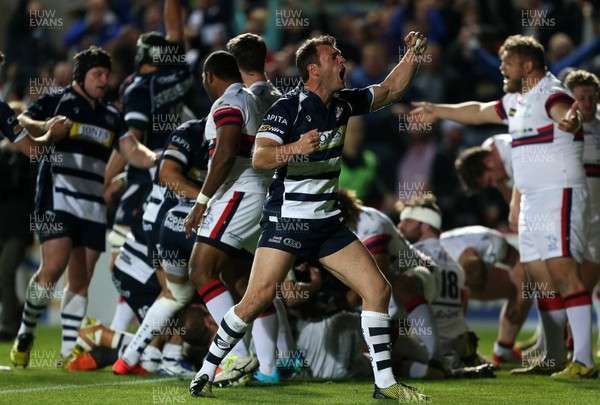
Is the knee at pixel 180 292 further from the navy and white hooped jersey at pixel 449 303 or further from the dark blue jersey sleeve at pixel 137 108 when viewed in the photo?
the dark blue jersey sleeve at pixel 137 108

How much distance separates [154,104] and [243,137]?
117 inches

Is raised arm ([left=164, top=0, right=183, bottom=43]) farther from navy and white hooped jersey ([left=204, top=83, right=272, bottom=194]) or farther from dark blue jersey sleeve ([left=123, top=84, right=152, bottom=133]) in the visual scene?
navy and white hooped jersey ([left=204, top=83, right=272, bottom=194])

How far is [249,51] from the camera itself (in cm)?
856

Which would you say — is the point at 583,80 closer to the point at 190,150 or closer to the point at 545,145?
the point at 545,145

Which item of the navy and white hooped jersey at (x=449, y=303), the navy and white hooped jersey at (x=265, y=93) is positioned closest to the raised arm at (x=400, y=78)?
the navy and white hooped jersey at (x=265, y=93)

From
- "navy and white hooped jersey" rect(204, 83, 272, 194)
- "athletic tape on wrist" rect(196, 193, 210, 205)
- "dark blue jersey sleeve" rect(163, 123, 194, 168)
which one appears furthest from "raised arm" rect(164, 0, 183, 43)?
"athletic tape on wrist" rect(196, 193, 210, 205)

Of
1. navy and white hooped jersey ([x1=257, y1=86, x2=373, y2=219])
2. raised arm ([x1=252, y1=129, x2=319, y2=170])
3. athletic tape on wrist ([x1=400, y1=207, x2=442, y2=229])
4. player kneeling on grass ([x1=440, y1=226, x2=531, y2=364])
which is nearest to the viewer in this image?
raised arm ([x1=252, y1=129, x2=319, y2=170])

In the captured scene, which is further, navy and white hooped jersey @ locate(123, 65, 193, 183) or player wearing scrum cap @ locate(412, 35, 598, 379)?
navy and white hooped jersey @ locate(123, 65, 193, 183)

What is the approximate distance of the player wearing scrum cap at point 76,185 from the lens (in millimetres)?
9375

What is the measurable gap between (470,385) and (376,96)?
2.37m

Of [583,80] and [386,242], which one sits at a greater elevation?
[583,80]

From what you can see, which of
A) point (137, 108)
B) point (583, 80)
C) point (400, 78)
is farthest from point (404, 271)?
point (137, 108)

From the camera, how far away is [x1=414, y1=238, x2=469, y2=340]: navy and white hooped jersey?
9562mm

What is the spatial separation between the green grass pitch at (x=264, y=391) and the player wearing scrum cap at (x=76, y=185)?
2.29 ft
